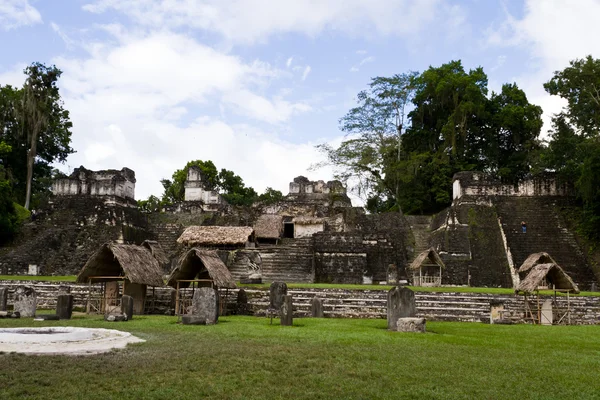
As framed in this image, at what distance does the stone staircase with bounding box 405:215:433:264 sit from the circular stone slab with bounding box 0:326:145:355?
708 inches

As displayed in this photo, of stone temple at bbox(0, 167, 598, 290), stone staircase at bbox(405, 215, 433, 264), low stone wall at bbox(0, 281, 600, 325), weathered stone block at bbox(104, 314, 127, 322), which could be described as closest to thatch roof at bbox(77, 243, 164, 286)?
low stone wall at bbox(0, 281, 600, 325)

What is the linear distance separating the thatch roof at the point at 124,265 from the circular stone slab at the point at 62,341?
5095mm

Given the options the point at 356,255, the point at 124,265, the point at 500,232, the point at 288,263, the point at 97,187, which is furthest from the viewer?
the point at 97,187

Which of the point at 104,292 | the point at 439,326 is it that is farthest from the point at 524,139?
the point at 104,292

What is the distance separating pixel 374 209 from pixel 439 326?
2604 centimetres

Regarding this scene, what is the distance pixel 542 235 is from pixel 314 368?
20095 mm

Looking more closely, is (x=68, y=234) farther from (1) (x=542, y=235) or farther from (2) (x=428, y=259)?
(1) (x=542, y=235)

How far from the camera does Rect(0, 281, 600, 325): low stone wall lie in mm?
14844

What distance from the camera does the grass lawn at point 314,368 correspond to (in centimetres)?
558

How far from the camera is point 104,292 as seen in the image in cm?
1522

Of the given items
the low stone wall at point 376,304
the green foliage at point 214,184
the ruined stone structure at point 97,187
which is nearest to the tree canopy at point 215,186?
the green foliage at point 214,184

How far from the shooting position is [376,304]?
15.4 meters

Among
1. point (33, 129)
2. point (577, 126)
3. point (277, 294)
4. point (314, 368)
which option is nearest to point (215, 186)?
point (33, 129)

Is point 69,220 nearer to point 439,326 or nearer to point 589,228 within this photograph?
point 439,326
